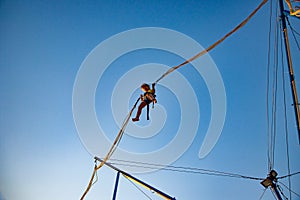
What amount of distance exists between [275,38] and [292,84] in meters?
1.86

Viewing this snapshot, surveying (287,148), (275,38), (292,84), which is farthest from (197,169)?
(275,38)

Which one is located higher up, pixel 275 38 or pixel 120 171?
pixel 275 38

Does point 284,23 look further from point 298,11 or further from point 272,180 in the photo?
point 272,180

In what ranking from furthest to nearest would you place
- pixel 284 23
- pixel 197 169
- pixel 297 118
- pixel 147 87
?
pixel 197 169 → pixel 284 23 → pixel 297 118 → pixel 147 87

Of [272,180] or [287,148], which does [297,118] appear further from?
[287,148]

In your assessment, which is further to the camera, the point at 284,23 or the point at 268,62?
the point at 268,62

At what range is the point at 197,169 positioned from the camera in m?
9.38

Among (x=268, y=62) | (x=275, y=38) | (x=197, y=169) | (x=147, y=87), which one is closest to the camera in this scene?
(x=147, y=87)

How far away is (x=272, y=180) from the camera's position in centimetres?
735

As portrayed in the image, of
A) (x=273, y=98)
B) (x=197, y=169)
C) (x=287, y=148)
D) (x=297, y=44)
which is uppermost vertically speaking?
(x=297, y=44)

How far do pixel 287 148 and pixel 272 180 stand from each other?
2767 mm

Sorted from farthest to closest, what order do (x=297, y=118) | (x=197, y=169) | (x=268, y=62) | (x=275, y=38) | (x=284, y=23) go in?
(x=197, y=169)
(x=268, y=62)
(x=275, y=38)
(x=284, y=23)
(x=297, y=118)

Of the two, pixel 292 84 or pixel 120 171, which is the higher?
pixel 292 84

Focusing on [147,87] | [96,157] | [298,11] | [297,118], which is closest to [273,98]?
[297,118]
